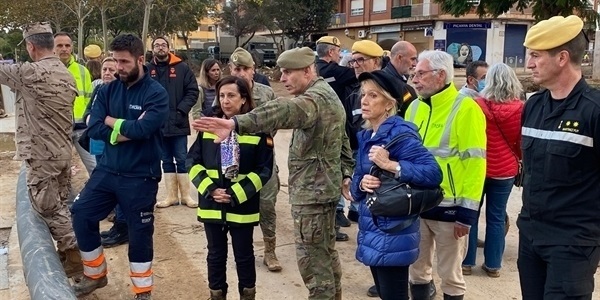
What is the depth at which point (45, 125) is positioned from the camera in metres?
4.67

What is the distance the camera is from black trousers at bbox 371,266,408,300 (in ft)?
10.5

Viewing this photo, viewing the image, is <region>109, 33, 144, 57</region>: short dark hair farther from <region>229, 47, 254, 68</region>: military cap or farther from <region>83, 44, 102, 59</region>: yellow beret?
<region>83, 44, 102, 59</region>: yellow beret

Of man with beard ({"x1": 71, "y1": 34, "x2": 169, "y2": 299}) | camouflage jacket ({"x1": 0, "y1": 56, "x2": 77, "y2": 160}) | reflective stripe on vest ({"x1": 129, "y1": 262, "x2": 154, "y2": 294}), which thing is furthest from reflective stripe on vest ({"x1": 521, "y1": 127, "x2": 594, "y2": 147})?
camouflage jacket ({"x1": 0, "y1": 56, "x2": 77, "y2": 160})

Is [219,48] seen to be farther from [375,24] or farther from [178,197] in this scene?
[178,197]

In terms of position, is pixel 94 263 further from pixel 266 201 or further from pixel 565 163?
pixel 565 163

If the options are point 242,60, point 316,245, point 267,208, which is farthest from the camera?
point 267,208

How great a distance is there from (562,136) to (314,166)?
155cm

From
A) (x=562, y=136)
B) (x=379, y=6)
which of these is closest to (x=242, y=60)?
(x=562, y=136)

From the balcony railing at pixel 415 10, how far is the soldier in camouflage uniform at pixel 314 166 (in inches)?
1737

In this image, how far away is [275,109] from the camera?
3182mm

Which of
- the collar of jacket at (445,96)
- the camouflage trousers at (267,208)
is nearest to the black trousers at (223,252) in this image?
the camouflage trousers at (267,208)

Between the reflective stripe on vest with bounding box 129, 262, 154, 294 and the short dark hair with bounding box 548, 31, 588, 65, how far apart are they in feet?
10.4

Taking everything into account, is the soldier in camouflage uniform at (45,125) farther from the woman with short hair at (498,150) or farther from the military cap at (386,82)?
the woman with short hair at (498,150)

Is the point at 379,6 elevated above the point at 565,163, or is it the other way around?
the point at 379,6
